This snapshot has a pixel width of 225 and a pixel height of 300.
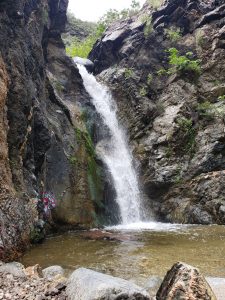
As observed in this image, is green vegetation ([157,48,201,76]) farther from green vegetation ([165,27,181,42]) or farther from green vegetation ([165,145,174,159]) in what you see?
green vegetation ([165,145,174,159])

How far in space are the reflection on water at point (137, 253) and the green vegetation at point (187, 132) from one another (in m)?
6.98

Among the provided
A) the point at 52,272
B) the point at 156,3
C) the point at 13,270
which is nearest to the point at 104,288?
the point at 13,270

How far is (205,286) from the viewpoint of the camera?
5199 mm

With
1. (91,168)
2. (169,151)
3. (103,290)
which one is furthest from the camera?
(169,151)

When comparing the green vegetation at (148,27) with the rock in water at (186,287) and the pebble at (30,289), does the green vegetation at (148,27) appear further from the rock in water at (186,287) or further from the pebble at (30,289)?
the rock in water at (186,287)

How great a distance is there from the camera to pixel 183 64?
2300 centimetres

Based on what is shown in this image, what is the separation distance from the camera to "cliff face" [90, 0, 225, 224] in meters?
18.0

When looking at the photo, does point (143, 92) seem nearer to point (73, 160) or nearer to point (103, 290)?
point (73, 160)

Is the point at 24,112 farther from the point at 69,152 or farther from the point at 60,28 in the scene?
the point at 60,28

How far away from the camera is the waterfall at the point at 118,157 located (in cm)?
1820

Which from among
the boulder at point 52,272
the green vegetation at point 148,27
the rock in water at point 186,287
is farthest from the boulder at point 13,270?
the green vegetation at point 148,27

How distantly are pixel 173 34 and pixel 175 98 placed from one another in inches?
266

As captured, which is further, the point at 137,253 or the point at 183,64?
the point at 183,64

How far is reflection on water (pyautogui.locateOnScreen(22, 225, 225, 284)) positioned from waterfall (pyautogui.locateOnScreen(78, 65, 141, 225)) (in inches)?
178
